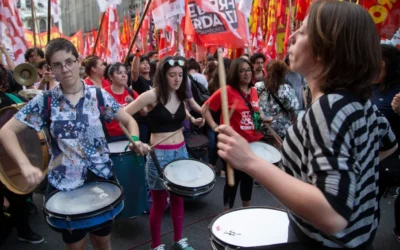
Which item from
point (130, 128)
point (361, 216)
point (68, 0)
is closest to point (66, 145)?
point (130, 128)

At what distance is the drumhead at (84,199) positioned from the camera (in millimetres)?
2168

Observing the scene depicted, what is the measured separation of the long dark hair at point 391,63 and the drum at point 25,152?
142 inches

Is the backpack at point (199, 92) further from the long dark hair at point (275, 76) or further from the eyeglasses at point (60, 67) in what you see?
the eyeglasses at point (60, 67)

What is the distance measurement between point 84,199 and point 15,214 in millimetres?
1865

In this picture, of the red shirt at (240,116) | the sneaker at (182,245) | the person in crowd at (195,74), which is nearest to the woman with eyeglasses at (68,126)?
the sneaker at (182,245)

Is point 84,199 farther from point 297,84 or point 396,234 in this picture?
point 297,84

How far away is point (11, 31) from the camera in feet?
20.1

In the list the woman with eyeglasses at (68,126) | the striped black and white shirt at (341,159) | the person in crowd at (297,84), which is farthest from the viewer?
the person in crowd at (297,84)

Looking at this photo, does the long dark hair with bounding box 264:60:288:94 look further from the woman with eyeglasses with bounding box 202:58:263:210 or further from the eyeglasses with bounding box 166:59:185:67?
the eyeglasses with bounding box 166:59:185:67

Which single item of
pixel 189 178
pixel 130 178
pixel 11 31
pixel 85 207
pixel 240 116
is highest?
pixel 11 31

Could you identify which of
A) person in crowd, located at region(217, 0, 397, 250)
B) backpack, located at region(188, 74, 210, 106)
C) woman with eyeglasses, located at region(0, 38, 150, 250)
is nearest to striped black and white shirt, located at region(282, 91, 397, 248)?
person in crowd, located at region(217, 0, 397, 250)

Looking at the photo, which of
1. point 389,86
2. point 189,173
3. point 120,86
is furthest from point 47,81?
point 389,86

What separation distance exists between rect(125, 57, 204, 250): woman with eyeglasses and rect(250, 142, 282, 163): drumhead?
33.6 inches

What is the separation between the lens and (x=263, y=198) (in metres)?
5.00
